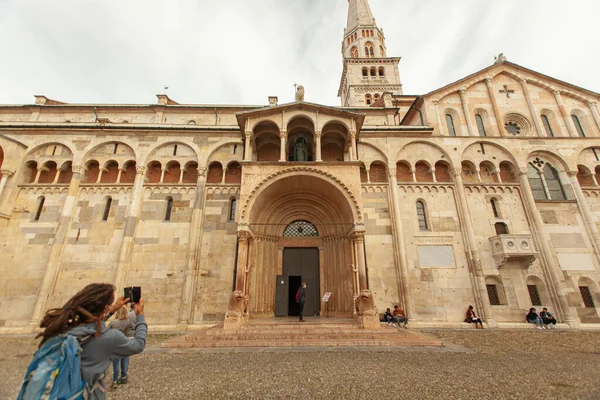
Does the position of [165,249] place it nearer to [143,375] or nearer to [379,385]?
[143,375]

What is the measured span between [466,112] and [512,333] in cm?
1358

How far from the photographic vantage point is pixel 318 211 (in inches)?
613

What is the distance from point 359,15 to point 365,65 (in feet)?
33.9

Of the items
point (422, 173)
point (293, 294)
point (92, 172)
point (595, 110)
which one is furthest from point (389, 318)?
point (595, 110)

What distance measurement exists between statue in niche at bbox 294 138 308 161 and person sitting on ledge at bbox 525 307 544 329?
14.1m

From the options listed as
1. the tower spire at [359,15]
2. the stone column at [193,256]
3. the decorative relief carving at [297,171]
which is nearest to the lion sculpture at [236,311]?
the decorative relief carving at [297,171]

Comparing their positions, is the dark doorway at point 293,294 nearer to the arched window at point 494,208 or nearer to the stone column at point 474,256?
the stone column at point 474,256

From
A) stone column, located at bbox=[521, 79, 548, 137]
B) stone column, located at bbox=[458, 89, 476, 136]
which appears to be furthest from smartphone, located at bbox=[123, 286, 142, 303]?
stone column, located at bbox=[521, 79, 548, 137]

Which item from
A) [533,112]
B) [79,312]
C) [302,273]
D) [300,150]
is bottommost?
[79,312]

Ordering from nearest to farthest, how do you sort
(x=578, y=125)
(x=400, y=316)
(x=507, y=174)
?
(x=400, y=316), (x=507, y=174), (x=578, y=125)

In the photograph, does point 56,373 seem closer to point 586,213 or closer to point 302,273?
point 302,273

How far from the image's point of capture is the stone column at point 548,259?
1382 cm

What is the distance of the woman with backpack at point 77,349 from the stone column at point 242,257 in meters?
9.24

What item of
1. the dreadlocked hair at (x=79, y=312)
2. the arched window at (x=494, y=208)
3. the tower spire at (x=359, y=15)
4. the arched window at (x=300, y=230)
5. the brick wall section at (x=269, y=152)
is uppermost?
the tower spire at (x=359, y=15)
